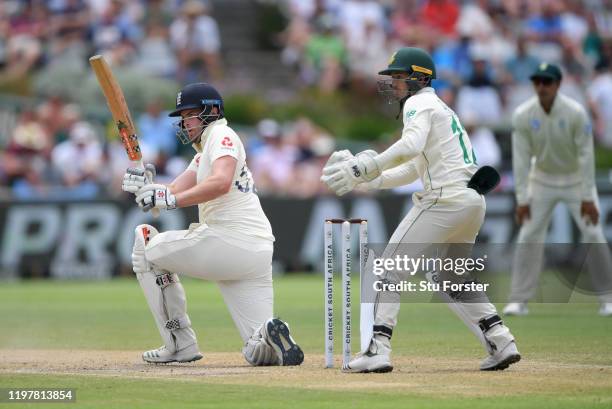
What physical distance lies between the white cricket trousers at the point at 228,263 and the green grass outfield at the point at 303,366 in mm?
417

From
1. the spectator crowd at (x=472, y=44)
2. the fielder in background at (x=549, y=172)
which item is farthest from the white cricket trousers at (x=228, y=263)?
the spectator crowd at (x=472, y=44)

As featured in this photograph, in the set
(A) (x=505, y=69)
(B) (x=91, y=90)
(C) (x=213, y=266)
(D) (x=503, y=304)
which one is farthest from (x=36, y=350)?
(A) (x=505, y=69)

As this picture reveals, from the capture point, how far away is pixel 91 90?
2147 centimetres

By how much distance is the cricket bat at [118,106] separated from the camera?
29.5 feet

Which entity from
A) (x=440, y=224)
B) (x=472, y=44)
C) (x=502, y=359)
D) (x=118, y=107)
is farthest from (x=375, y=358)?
(x=472, y=44)

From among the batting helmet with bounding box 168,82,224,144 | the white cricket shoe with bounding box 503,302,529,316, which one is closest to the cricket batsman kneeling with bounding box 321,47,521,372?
the batting helmet with bounding box 168,82,224,144

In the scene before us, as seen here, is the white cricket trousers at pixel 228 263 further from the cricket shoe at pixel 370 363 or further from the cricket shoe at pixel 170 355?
the cricket shoe at pixel 370 363

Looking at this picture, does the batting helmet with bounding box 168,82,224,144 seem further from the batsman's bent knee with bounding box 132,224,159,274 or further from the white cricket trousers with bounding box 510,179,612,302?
the white cricket trousers with bounding box 510,179,612,302

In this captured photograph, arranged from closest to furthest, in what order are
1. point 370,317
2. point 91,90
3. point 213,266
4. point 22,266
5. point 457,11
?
point 370,317
point 213,266
point 22,266
point 91,90
point 457,11

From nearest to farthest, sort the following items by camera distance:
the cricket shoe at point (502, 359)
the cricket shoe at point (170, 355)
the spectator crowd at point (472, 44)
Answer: the cricket shoe at point (502, 359) → the cricket shoe at point (170, 355) → the spectator crowd at point (472, 44)

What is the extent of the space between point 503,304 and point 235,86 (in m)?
11.6

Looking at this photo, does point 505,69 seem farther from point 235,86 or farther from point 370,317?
point 370,317

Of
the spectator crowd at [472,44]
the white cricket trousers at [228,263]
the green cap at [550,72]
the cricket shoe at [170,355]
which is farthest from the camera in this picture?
the spectator crowd at [472,44]

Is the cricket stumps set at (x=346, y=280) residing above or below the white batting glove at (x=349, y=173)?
below
